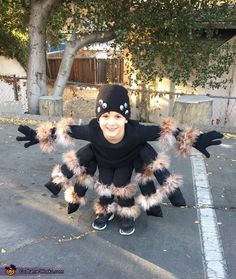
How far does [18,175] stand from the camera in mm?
4586

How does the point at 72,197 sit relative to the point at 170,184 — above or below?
below

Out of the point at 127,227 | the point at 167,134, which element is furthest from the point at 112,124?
the point at 127,227

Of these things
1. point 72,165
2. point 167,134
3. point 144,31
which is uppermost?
point 144,31

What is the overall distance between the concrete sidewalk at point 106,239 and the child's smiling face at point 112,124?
3.37 ft

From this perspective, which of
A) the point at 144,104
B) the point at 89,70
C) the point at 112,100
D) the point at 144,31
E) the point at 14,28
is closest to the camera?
the point at 112,100

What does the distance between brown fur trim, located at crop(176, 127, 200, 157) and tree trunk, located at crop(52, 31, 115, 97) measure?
5.76 m

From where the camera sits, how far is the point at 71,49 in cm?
836

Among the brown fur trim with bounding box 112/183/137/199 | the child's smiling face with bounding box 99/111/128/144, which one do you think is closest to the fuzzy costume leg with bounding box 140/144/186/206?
the brown fur trim with bounding box 112/183/137/199

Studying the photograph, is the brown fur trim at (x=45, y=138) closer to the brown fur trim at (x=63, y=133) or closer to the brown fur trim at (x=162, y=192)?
the brown fur trim at (x=63, y=133)

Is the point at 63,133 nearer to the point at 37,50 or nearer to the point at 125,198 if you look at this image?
the point at 125,198

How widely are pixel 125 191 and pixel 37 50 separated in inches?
225

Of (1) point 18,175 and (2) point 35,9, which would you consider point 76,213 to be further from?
(2) point 35,9

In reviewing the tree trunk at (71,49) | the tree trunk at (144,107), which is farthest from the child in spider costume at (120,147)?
the tree trunk at (144,107)

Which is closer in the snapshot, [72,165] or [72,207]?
[72,165]
